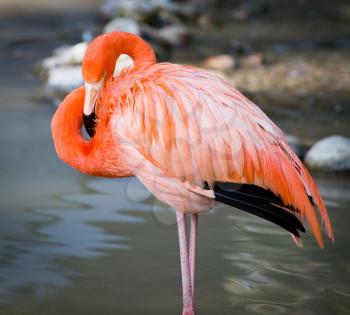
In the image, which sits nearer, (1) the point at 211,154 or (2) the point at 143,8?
(1) the point at 211,154

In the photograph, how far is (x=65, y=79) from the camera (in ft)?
21.3

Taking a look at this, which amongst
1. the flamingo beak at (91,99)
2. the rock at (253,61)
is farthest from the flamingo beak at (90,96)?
the rock at (253,61)

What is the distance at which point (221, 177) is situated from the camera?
2826 mm

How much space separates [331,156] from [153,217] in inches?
49.6

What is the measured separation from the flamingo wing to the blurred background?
56 centimetres

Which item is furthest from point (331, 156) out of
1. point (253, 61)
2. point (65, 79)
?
point (253, 61)

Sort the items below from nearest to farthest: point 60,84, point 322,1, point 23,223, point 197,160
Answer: point 197,160, point 23,223, point 60,84, point 322,1

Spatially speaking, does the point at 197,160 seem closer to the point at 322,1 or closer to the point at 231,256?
the point at 231,256

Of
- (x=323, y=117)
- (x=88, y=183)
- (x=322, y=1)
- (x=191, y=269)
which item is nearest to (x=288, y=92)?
(x=323, y=117)

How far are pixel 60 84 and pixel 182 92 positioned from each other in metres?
3.73

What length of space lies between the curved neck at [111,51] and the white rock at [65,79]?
329 cm

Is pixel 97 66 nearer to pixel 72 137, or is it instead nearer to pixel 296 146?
pixel 72 137

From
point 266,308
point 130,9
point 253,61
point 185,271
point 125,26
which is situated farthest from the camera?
point 130,9

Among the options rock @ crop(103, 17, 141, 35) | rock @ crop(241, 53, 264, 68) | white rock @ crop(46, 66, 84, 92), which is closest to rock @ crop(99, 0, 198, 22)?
rock @ crop(103, 17, 141, 35)
